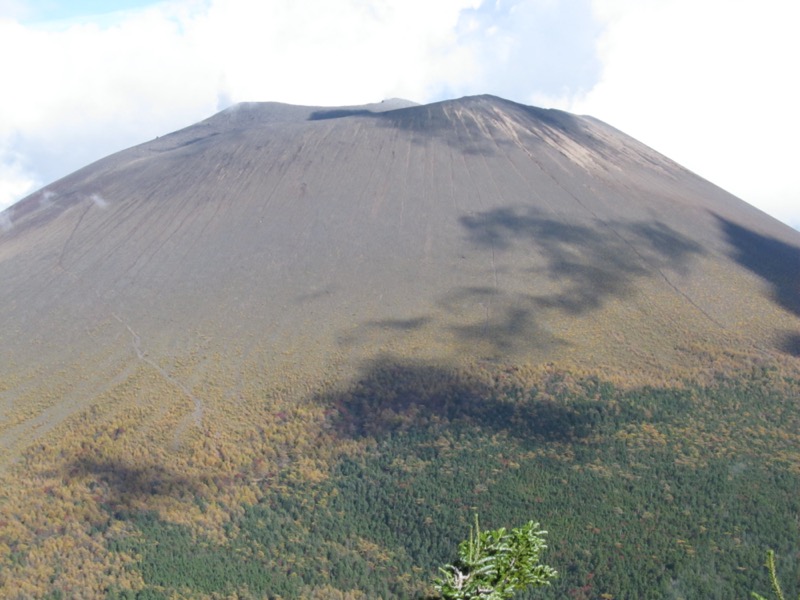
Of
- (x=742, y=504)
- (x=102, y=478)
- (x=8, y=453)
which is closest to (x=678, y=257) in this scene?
(x=742, y=504)

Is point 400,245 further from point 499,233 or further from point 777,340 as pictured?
point 777,340

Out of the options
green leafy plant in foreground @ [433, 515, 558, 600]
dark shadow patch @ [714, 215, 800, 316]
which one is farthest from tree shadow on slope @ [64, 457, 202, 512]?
dark shadow patch @ [714, 215, 800, 316]

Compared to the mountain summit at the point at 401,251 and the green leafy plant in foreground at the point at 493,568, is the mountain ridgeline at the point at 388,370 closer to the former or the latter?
the mountain summit at the point at 401,251

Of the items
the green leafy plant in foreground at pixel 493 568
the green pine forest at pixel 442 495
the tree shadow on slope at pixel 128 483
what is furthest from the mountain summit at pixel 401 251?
the green leafy plant in foreground at pixel 493 568

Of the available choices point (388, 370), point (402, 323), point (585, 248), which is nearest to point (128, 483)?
point (388, 370)

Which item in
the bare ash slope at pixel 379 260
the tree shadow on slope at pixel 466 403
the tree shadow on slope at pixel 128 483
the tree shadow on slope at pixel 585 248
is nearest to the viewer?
the tree shadow on slope at pixel 128 483
